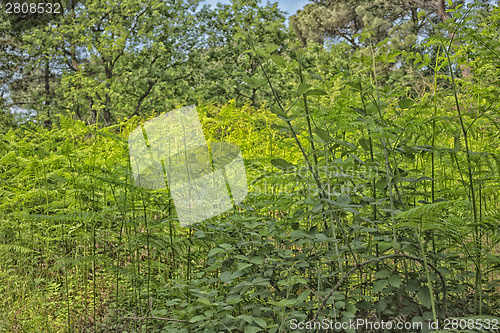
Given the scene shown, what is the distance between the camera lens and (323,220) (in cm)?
147

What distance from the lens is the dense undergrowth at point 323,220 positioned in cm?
119

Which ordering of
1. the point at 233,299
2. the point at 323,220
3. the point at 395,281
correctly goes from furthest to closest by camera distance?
1. the point at 323,220
2. the point at 233,299
3. the point at 395,281

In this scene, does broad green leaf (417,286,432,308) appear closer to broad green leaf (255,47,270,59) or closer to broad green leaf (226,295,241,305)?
broad green leaf (226,295,241,305)

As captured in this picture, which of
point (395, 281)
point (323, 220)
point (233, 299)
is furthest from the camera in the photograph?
point (323, 220)

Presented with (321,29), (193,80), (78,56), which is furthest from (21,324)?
(321,29)

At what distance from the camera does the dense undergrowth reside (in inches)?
47.0

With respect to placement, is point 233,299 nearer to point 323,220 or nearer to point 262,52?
point 323,220

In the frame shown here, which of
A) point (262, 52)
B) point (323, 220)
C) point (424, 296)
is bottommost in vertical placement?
point (424, 296)

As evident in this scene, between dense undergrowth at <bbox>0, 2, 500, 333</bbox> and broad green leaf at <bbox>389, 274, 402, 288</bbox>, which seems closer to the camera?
broad green leaf at <bbox>389, 274, 402, 288</bbox>

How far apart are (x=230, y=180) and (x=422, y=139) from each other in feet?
3.21

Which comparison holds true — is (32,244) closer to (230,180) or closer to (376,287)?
(230,180)

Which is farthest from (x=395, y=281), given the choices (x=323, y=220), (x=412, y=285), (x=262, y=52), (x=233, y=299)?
(x=262, y=52)

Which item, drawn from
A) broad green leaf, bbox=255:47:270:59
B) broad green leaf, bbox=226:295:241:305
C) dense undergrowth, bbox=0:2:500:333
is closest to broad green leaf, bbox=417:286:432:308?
dense undergrowth, bbox=0:2:500:333

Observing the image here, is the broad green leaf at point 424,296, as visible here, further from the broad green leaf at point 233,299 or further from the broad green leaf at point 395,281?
the broad green leaf at point 233,299
